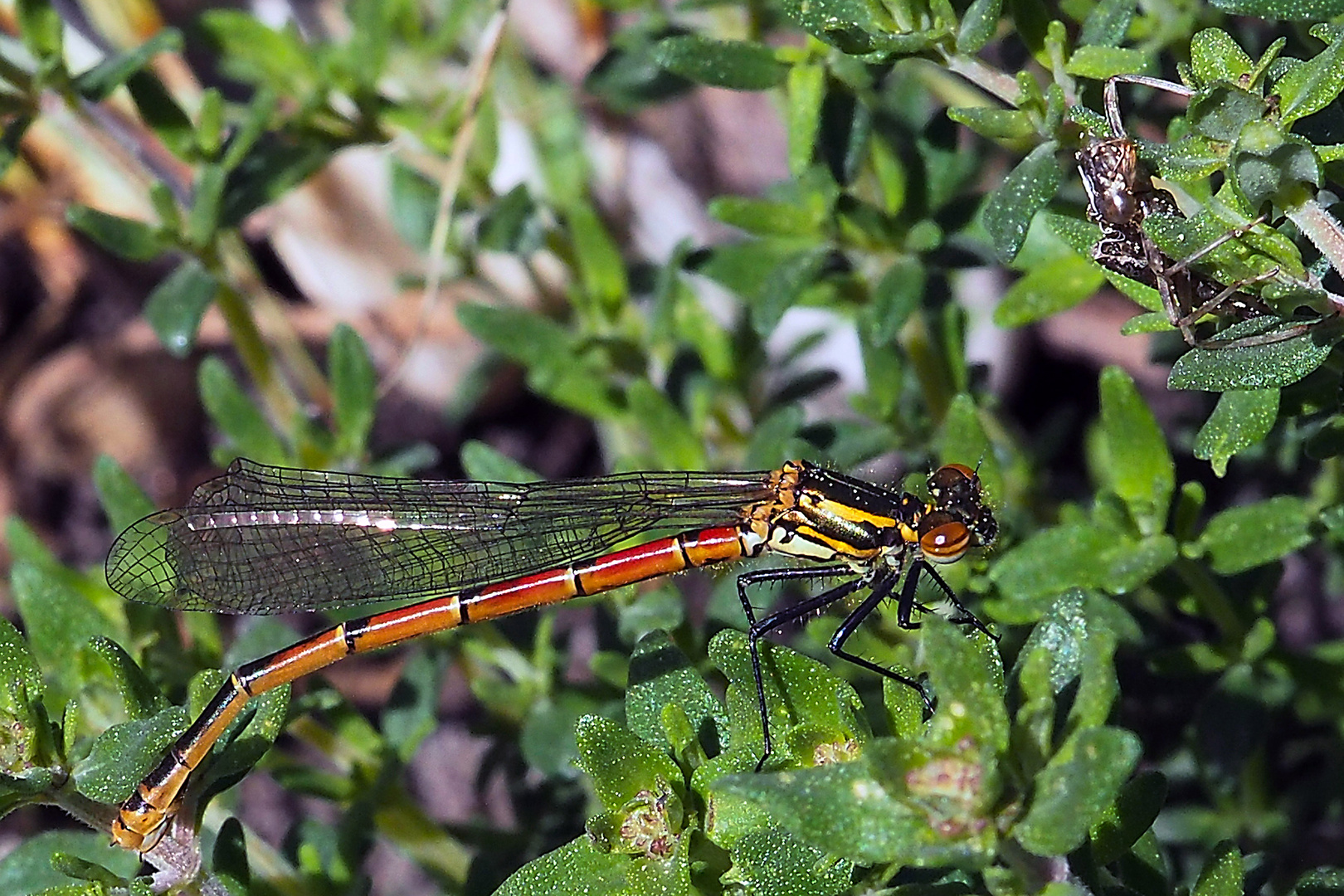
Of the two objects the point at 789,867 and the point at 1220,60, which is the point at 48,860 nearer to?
the point at 789,867

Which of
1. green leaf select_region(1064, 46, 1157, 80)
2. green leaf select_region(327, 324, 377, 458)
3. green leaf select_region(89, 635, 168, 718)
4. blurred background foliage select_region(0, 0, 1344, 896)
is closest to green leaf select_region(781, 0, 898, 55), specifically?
blurred background foliage select_region(0, 0, 1344, 896)

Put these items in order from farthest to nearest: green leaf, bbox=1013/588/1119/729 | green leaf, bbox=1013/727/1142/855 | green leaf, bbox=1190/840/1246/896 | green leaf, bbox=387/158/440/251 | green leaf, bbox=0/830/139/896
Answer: green leaf, bbox=387/158/440/251, green leaf, bbox=0/830/139/896, green leaf, bbox=1190/840/1246/896, green leaf, bbox=1013/588/1119/729, green leaf, bbox=1013/727/1142/855

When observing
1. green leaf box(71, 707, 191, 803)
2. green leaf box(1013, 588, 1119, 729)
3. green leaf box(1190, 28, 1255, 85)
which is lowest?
green leaf box(1013, 588, 1119, 729)

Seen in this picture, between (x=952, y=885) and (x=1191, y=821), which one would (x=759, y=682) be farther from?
(x=1191, y=821)

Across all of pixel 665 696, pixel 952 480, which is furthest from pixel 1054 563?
pixel 665 696

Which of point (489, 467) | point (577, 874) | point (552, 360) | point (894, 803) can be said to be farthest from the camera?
point (552, 360)

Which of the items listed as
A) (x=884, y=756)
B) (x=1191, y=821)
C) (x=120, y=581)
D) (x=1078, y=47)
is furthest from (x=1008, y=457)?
(x=120, y=581)

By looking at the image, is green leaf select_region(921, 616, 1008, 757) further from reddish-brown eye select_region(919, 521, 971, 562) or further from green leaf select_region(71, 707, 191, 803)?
green leaf select_region(71, 707, 191, 803)
